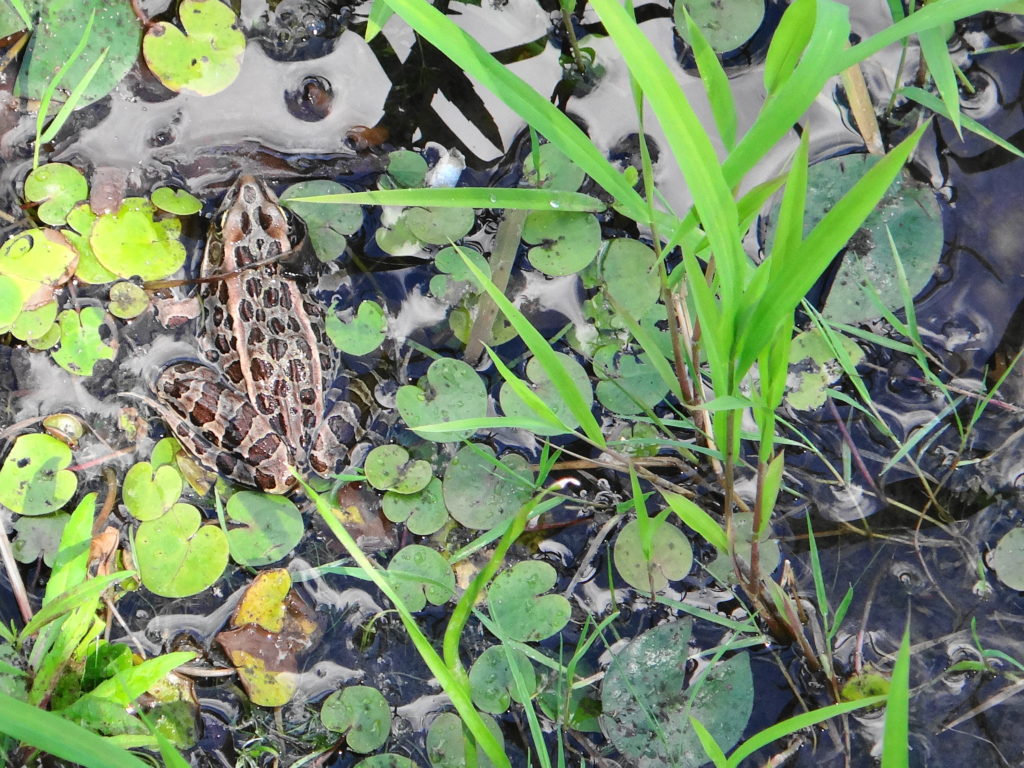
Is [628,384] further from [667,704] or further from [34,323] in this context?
[34,323]

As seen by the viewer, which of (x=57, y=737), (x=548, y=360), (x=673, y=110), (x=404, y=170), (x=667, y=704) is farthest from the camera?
(x=404, y=170)

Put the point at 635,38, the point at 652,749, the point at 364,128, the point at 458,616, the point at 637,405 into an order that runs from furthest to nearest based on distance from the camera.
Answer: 1. the point at 364,128
2. the point at 637,405
3. the point at 652,749
4. the point at 458,616
5. the point at 635,38

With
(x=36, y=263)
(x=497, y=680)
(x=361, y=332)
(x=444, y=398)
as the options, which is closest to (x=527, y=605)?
(x=497, y=680)

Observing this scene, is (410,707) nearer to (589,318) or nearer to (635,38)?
(589,318)

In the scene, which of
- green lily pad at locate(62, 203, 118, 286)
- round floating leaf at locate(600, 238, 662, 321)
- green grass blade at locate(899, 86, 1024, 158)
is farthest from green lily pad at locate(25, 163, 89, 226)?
green grass blade at locate(899, 86, 1024, 158)

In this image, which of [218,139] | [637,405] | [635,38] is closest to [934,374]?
[637,405]

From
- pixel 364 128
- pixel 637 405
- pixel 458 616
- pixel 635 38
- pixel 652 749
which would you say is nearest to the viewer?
pixel 635 38

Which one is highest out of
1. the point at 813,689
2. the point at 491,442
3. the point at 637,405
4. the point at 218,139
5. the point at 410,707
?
the point at 218,139
